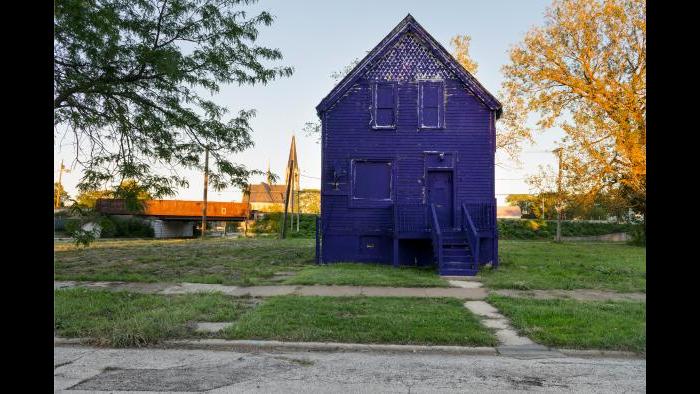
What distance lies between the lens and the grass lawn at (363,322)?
747cm

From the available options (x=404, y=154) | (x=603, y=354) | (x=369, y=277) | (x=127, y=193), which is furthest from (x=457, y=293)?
(x=127, y=193)

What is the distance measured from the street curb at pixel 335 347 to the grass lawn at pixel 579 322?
0.22m

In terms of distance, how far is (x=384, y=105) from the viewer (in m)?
18.6

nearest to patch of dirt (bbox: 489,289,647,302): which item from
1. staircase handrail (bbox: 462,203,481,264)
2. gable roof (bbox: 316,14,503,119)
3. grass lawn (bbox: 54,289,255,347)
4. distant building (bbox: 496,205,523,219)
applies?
staircase handrail (bbox: 462,203,481,264)

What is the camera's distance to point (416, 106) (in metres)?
18.5

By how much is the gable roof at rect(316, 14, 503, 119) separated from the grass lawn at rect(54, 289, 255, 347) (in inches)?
383

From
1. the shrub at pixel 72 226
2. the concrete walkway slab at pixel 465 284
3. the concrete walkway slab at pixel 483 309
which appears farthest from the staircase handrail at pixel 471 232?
the shrub at pixel 72 226

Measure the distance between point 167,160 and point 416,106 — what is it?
9.42 metres

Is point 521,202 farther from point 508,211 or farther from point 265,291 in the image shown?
point 265,291

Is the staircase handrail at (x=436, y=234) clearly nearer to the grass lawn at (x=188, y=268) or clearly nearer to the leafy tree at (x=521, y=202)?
the grass lawn at (x=188, y=268)

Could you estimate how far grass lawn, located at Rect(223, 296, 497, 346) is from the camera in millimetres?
7473
